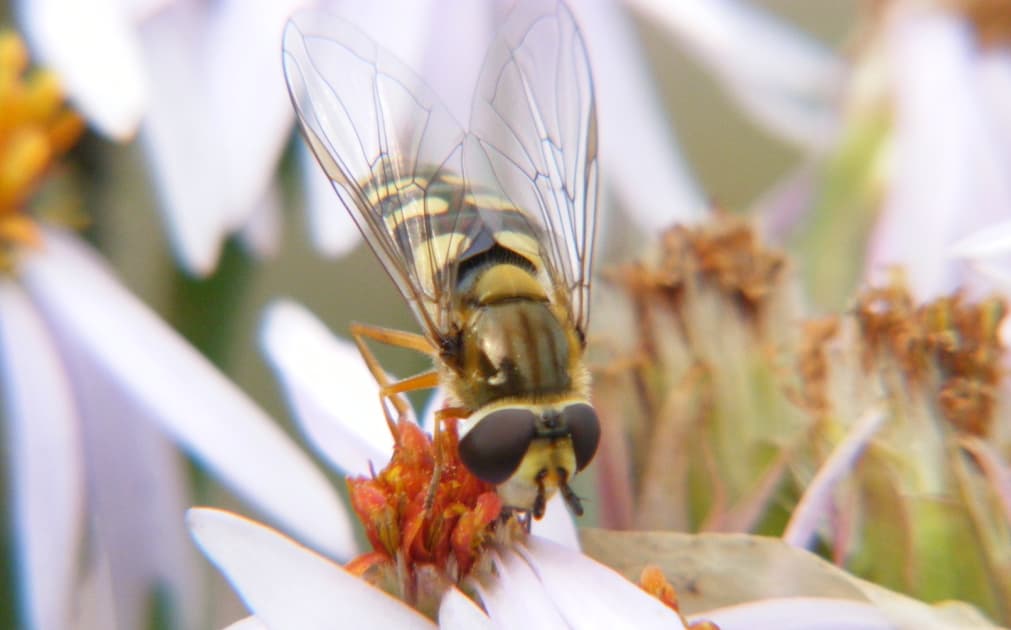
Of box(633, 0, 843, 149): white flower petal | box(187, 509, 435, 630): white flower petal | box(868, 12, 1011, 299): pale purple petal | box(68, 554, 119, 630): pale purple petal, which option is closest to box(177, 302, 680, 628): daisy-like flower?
box(187, 509, 435, 630): white flower petal

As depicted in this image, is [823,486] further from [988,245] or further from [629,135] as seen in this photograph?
[629,135]

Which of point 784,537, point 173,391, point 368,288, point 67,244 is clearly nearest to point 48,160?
point 67,244

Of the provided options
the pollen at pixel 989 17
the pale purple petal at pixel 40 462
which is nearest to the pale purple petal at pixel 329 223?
the pale purple petal at pixel 40 462

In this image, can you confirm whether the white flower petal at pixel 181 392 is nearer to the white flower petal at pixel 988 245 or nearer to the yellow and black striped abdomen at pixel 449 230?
the yellow and black striped abdomen at pixel 449 230

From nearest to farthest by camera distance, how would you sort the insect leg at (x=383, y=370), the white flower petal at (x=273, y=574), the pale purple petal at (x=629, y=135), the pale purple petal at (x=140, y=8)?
the white flower petal at (x=273, y=574) → the insect leg at (x=383, y=370) → the pale purple petal at (x=140, y=8) → the pale purple petal at (x=629, y=135)

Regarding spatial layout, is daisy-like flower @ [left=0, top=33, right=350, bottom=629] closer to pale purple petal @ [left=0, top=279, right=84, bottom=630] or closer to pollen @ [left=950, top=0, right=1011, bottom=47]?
A: pale purple petal @ [left=0, top=279, right=84, bottom=630]
